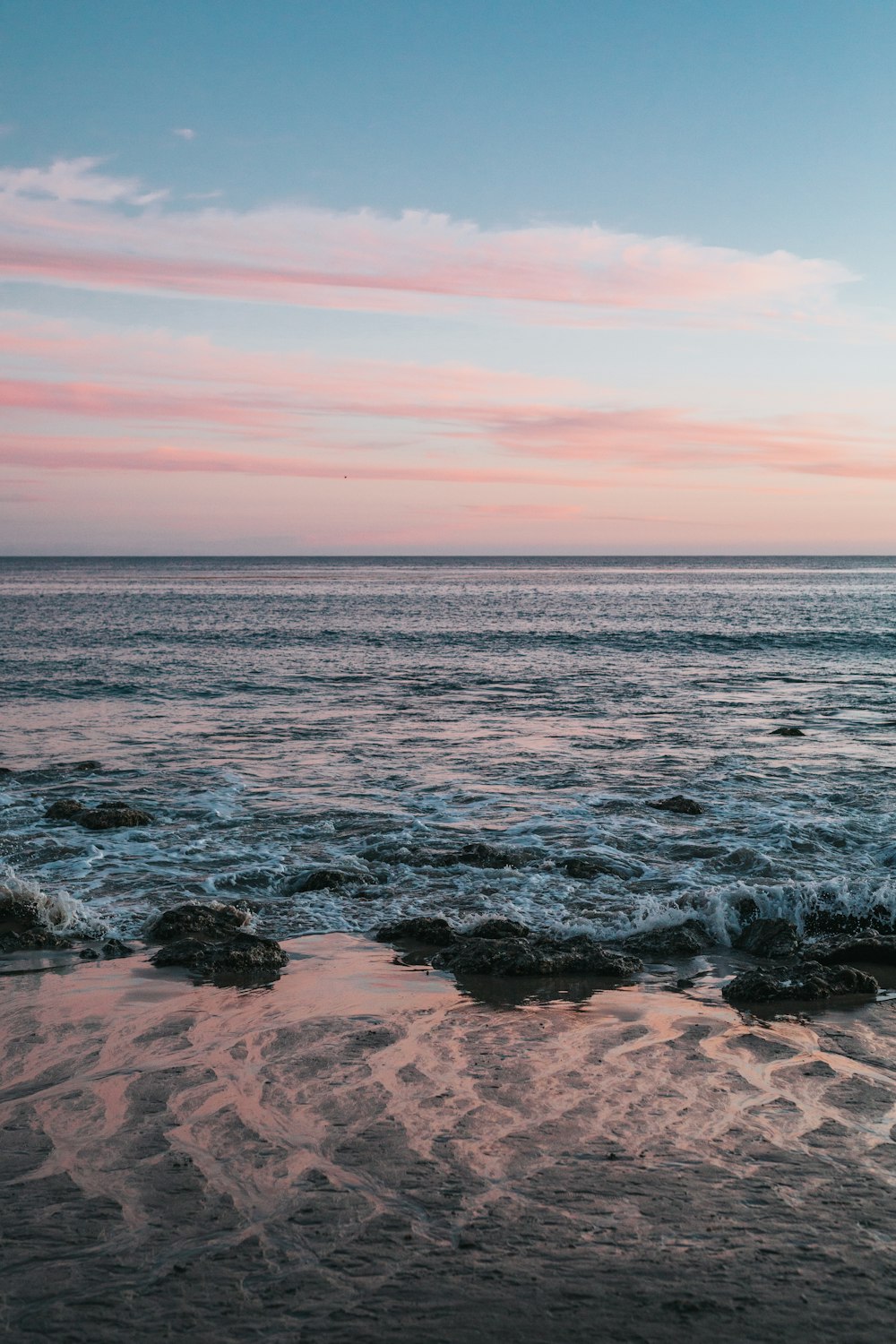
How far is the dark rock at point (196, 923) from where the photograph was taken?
8156 millimetres

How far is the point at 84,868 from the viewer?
1047cm

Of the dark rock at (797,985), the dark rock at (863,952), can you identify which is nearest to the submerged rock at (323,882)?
the dark rock at (797,985)

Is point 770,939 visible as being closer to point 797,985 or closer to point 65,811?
point 797,985

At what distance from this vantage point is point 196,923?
827 cm

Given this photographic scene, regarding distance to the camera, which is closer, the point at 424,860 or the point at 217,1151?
the point at 217,1151

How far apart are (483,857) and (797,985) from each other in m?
4.30

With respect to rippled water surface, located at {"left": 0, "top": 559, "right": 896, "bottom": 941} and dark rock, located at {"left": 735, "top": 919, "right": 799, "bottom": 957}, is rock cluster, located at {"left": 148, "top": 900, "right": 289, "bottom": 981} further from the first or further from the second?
dark rock, located at {"left": 735, "top": 919, "right": 799, "bottom": 957}

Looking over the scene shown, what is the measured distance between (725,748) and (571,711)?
4.93 m

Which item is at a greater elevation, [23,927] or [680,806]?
[680,806]

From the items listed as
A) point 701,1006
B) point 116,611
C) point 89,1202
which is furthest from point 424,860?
point 116,611

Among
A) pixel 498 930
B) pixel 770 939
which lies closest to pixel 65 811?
pixel 498 930

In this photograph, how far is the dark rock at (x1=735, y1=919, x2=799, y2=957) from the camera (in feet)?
26.2

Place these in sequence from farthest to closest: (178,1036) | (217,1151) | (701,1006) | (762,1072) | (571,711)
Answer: (571,711)
(701,1006)
(178,1036)
(762,1072)
(217,1151)

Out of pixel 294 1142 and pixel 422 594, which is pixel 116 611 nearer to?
pixel 422 594
